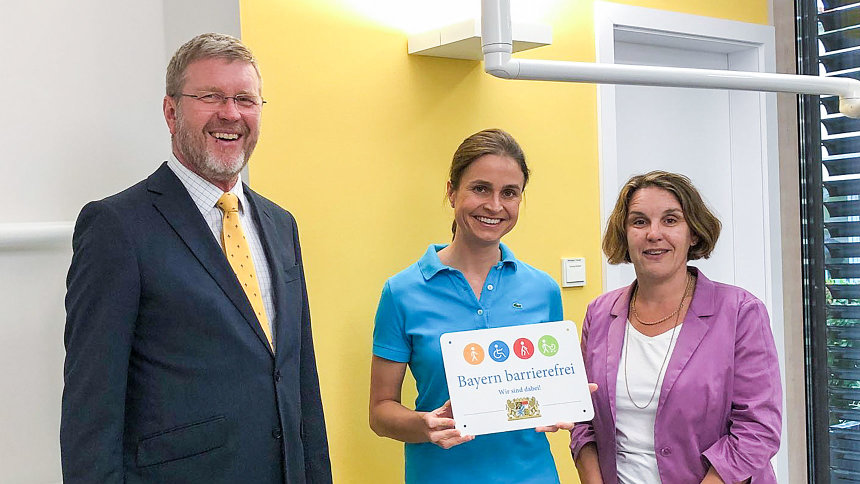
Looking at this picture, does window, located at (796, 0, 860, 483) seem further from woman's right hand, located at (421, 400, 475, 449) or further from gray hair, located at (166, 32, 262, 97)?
gray hair, located at (166, 32, 262, 97)

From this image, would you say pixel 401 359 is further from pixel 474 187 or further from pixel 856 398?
pixel 856 398

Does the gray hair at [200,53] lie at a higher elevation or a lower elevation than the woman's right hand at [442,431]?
higher

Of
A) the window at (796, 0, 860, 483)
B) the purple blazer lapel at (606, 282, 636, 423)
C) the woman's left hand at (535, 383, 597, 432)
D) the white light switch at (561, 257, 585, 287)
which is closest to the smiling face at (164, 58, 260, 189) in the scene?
the woman's left hand at (535, 383, 597, 432)

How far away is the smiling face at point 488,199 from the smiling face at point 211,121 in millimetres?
564

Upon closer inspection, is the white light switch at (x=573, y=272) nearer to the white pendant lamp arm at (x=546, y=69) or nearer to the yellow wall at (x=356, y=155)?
the yellow wall at (x=356, y=155)

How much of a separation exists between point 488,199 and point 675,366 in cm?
54

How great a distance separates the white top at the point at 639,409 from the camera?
194 cm

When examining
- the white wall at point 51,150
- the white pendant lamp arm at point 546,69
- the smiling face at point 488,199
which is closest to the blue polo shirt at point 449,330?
the smiling face at point 488,199

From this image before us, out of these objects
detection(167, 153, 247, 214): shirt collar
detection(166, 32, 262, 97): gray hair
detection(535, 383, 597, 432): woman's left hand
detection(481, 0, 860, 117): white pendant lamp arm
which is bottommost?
detection(535, 383, 597, 432): woman's left hand

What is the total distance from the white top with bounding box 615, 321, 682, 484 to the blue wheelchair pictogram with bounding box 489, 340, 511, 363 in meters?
0.27

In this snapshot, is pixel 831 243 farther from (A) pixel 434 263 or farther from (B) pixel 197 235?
(B) pixel 197 235

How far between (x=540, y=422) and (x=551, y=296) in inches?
14.8

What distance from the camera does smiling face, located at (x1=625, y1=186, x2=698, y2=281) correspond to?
199cm

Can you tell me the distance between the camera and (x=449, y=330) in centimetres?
202
